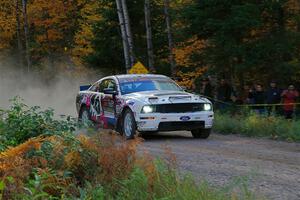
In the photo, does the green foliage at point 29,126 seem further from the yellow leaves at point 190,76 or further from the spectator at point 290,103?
the yellow leaves at point 190,76

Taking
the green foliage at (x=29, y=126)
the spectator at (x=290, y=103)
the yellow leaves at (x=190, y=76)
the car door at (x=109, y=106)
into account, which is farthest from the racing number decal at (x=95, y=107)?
the yellow leaves at (x=190, y=76)

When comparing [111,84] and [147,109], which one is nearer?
[147,109]

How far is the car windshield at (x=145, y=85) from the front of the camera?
1571 cm

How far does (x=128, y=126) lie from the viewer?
48.7 ft

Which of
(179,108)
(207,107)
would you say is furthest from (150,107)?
(207,107)

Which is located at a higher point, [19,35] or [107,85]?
[19,35]

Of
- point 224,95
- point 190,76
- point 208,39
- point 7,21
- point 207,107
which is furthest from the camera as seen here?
point 7,21

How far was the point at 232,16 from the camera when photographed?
968 inches

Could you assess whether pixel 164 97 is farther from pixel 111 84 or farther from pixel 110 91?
pixel 111 84

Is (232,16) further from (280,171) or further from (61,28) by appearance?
(61,28)

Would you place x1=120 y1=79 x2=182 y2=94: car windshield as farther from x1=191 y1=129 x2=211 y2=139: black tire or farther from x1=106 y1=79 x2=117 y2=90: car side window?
x1=191 y1=129 x2=211 y2=139: black tire

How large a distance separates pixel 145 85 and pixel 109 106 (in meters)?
1.10

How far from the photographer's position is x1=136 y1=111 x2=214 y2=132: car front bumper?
1432 cm

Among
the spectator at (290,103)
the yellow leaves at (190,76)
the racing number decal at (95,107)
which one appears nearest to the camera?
the racing number decal at (95,107)
